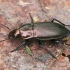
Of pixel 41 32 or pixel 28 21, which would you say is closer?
pixel 41 32

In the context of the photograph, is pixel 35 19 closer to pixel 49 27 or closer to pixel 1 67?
pixel 49 27

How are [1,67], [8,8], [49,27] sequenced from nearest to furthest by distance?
[1,67], [49,27], [8,8]

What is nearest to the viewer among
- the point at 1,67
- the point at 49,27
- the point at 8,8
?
the point at 1,67

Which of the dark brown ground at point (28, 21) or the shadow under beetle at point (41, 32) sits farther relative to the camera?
the shadow under beetle at point (41, 32)

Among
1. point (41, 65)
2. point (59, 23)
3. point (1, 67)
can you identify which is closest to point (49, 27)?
point (59, 23)
